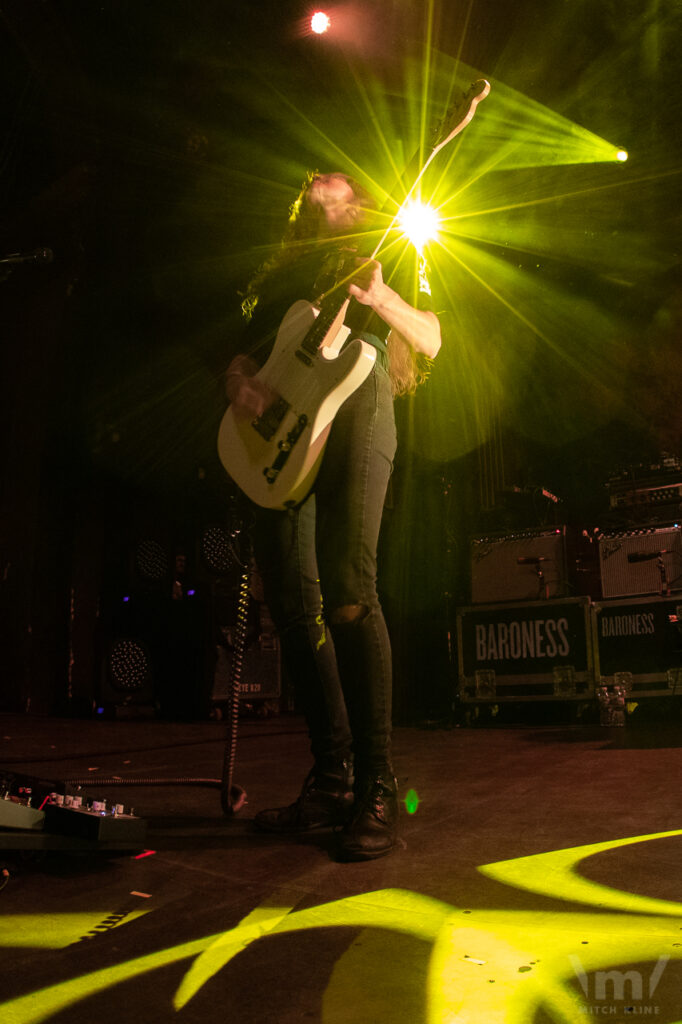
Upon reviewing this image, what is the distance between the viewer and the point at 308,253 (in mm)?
1823

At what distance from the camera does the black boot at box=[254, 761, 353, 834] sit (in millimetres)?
1539

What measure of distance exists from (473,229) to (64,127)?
10.8 ft

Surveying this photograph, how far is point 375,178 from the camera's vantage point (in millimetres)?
5605

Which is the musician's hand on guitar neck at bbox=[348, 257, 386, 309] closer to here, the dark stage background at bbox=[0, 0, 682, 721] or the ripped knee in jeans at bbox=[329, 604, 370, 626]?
the ripped knee in jeans at bbox=[329, 604, 370, 626]

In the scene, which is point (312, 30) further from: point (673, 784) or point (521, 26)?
point (673, 784)

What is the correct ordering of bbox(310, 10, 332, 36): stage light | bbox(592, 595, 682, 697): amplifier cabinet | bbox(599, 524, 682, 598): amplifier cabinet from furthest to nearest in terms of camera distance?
bbox(599, 524, 682, 598): amplifier cabinet
bbox(592, 595, 682, 697): amplifier cabinet
bbox(310, 10, 332, 36): stage light

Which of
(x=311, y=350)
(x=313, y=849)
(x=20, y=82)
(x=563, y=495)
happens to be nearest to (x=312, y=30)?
(x=20, y=82)

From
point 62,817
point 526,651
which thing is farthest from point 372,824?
point 526,651

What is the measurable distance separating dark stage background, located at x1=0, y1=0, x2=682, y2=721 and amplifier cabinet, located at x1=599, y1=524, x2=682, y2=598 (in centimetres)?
68

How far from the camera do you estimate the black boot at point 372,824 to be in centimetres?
129

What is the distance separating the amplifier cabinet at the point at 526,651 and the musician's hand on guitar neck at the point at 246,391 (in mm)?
3651

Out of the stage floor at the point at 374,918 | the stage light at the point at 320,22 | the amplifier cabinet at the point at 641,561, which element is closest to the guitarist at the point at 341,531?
the stage floor at the point at 374,918

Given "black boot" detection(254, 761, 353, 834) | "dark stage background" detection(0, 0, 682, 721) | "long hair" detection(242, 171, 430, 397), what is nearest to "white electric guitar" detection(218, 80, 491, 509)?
"long hair" detection(242, 171, 430, 397)

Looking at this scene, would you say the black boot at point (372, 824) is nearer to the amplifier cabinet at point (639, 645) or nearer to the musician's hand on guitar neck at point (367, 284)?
the musician's hand on guitar neck at point (367, 284)
